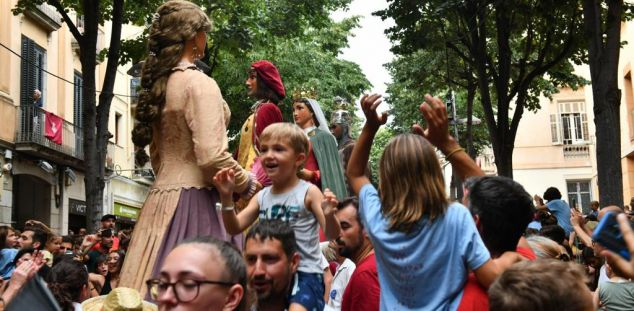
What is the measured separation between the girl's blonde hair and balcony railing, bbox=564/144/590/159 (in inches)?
1752

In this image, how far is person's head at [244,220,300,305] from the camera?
396cm

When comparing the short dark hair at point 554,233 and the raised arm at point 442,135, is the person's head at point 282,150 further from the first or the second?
the short dark hair at point 554,233

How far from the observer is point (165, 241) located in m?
4.62

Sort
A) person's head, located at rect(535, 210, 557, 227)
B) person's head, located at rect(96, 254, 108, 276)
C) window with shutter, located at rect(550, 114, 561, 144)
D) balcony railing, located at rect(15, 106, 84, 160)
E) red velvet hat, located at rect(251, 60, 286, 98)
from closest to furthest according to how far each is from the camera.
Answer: red velvet hat, located at rect(251, 60, 286, 98)
person's head, located at rect(96, 254, 108, 276)
person's head, located at rect(535, 210, 557, 227)
balcony railing, located at rect(15, 106, 84, 160)
window with shutter, located at rect(550, 114, 561, 144)

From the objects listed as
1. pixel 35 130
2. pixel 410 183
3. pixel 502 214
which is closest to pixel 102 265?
pixel 410 183

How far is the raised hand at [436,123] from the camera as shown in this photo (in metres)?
3.85

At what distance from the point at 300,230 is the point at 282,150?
538mm

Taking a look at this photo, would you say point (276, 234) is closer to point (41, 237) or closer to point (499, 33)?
point (41, 237)

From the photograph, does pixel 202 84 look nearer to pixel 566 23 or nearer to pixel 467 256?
pixel 467 256

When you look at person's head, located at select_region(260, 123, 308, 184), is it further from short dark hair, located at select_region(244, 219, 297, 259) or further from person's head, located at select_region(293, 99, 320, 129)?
person's head, located at select_region(293, 99, 320, 129)

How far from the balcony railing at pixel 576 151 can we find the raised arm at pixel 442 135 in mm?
43925

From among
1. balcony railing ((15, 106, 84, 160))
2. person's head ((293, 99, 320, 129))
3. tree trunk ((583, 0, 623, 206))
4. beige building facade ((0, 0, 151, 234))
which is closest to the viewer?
person's head ((293, 99, 320, 129))

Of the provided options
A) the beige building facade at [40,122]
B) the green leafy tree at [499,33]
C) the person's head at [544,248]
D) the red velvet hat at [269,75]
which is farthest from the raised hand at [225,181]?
the beige building facade at [40,122]

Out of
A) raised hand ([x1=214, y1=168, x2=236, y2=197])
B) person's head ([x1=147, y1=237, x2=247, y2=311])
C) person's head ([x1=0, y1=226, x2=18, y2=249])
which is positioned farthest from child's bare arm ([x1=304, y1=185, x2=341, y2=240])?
person's head ([x1=0, y1=226, x2=18, y2=249])
